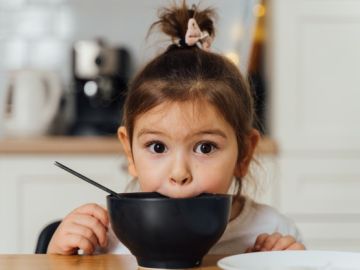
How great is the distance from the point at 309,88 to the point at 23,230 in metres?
1.30

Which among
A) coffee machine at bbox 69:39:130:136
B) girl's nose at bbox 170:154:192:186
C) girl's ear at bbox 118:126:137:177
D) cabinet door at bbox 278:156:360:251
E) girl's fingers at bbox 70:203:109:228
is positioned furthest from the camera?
coffee machine at bbox 69:39:130:136

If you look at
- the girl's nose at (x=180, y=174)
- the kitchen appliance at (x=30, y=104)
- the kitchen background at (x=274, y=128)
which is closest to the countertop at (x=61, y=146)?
the kitchen background at (x=274, y=128)

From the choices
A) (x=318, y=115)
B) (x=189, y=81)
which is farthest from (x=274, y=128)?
(x=189, y=81)

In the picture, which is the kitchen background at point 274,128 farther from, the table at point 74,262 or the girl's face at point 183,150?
the table at point 74,262

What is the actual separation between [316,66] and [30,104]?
120 cm

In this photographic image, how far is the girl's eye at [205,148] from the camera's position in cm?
122

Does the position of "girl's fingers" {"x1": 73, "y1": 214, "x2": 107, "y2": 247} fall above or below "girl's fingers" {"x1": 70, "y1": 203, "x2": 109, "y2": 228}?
below

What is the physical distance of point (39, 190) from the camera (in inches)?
130

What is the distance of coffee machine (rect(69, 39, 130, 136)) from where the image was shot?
3572mm

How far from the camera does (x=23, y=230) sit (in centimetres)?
329

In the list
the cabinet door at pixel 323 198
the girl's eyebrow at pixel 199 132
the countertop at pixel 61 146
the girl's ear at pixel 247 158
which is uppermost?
the girl's eyebrow at pixel 199 132

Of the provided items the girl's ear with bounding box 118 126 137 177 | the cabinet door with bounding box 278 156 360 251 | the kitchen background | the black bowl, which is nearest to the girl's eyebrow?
the girl's ear with bounding box 118 126 137 177

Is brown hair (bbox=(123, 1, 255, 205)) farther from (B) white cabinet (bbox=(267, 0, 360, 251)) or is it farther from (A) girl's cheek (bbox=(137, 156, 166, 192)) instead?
(B) white cabinet (bbox=(267, 0, 360, 251))

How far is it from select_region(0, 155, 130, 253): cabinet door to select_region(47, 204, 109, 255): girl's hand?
200cm
